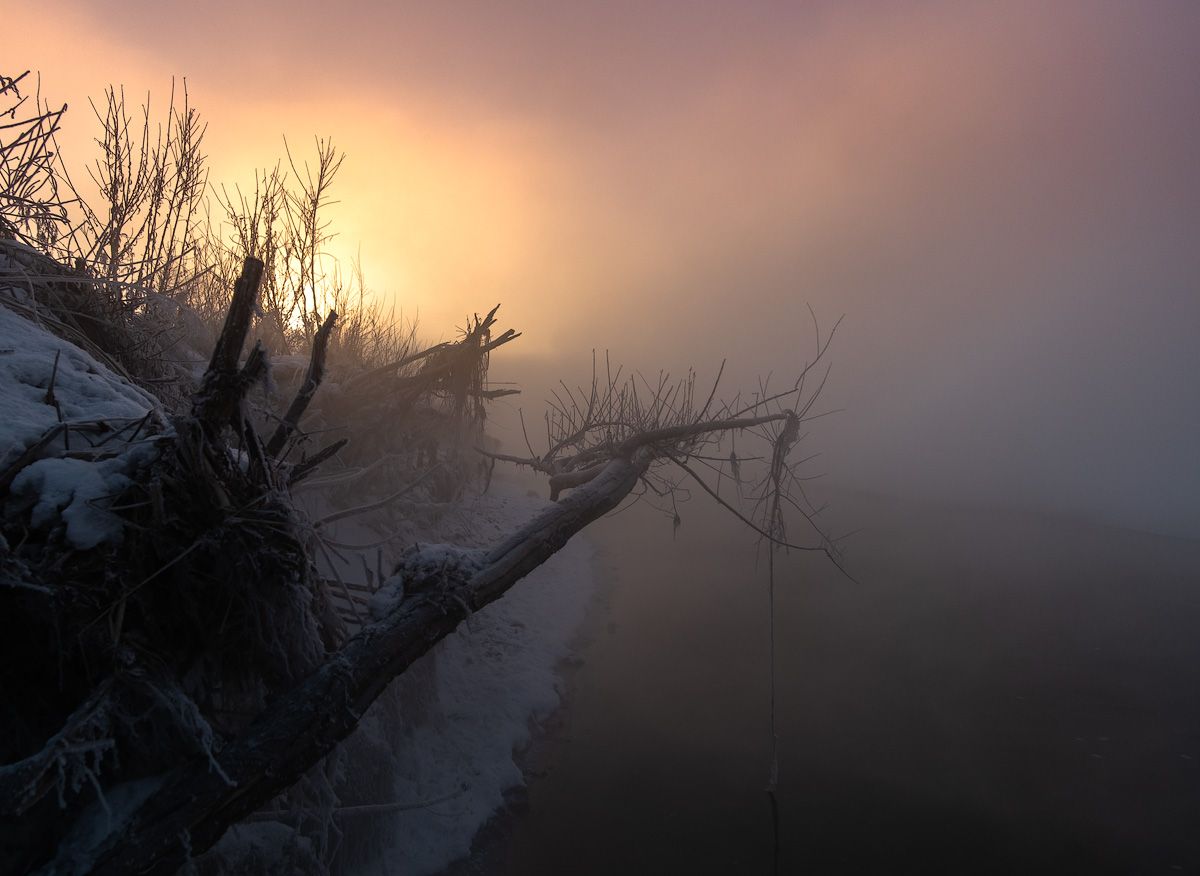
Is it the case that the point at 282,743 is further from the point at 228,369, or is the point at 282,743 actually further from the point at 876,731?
the point at 876,731

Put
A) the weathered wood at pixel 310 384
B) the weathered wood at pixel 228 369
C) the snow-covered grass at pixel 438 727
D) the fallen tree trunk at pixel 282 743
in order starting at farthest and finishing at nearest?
the snow-covered grass at pixel 438 727 → the weathered wood at pixel 310 384 → the fallen tree trunk at pixel 282 743 → the weathered wood at pixel 228 369

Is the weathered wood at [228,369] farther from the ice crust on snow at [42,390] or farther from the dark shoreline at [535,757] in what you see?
the dark shoreline at [535,757]

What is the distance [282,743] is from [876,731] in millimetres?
9622

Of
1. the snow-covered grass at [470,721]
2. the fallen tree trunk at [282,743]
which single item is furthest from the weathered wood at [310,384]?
the snow-covered grass at [470,721]

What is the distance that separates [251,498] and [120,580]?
0.55m

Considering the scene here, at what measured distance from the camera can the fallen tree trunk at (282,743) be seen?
242 centimetres

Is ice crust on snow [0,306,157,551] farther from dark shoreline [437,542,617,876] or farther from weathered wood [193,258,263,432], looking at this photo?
dark shoreline [437,542,617,876]

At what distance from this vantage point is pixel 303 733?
112 inches

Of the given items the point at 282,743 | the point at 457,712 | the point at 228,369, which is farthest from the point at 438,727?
the point at 228,369

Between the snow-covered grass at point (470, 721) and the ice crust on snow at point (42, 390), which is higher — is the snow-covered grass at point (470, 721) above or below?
below

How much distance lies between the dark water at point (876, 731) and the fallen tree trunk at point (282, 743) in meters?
4.66

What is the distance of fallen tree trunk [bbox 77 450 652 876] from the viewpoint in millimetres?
2422

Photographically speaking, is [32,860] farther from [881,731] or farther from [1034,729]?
[1034,729]

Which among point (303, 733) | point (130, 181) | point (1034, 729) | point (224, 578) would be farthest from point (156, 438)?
point (1034, 729)
